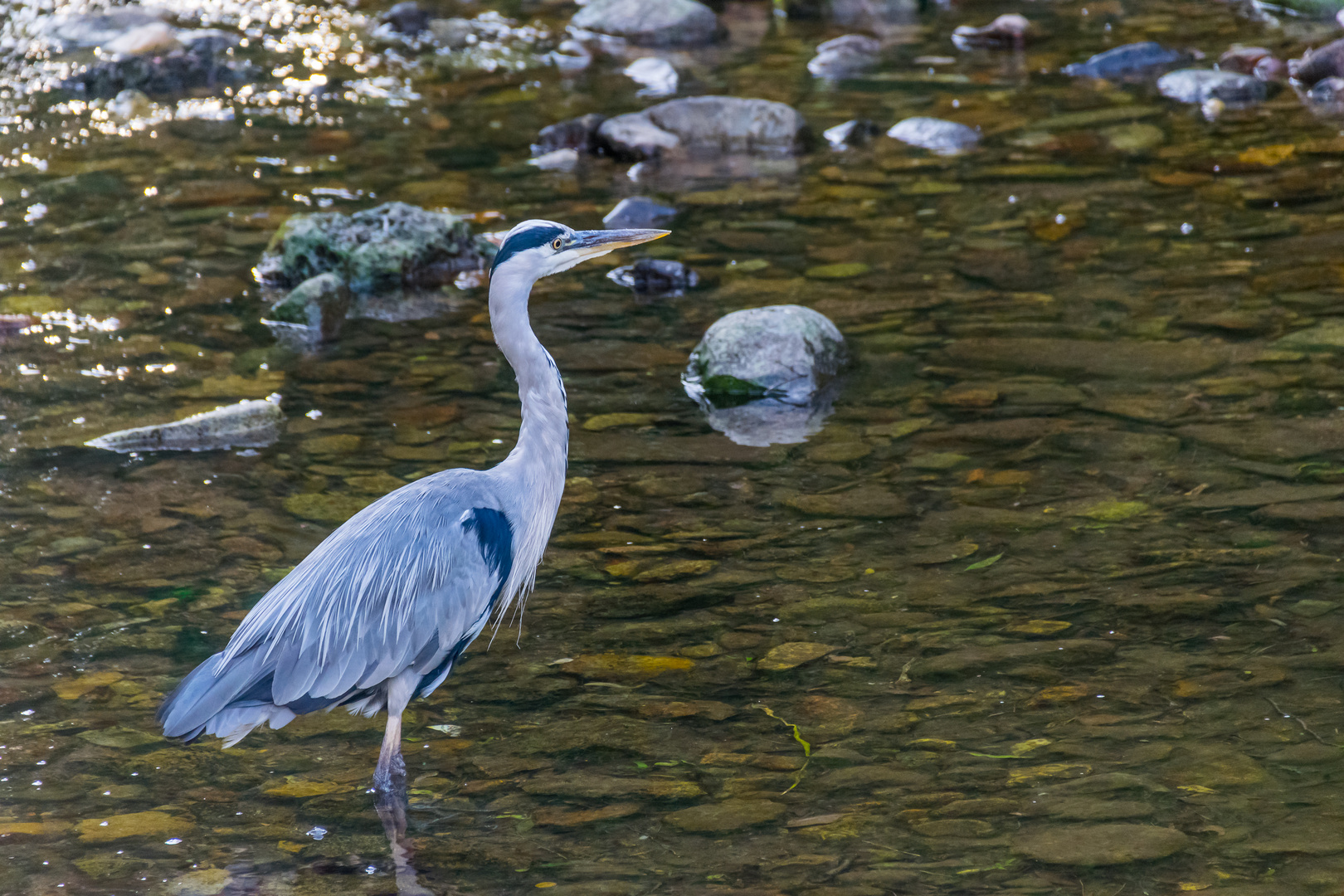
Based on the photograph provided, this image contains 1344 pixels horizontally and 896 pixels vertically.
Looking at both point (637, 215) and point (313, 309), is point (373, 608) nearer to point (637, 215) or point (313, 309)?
point (313, 309)

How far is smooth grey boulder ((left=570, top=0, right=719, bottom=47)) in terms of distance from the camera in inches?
569

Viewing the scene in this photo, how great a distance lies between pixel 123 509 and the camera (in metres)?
6.10

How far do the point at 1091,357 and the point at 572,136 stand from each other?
18.2 ft

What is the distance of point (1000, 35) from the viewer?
44.8 ft

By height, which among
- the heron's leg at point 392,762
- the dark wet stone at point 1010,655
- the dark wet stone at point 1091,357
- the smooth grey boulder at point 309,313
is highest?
the smooth grey boulder at point 309,313

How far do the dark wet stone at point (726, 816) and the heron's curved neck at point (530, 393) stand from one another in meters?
1.19

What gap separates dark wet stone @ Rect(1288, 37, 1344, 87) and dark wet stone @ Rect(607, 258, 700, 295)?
6358 mm

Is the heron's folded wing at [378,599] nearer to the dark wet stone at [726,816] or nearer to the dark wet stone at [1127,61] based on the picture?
the dark wet stone at [726,816]

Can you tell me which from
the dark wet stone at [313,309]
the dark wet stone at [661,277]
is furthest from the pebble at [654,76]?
the dark wet stone at [313,309]

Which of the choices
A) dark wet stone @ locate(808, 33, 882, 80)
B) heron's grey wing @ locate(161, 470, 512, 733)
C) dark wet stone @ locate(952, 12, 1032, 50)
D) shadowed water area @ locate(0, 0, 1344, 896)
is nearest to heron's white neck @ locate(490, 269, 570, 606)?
heron's grey wing @ locate(161, 470, 512, 733)

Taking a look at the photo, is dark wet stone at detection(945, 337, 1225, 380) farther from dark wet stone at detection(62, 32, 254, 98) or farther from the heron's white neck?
dark wet stone at detection(62, 32, 254, 98)

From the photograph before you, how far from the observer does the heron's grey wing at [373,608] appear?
4.19 meters

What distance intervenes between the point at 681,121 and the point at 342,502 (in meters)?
6.17

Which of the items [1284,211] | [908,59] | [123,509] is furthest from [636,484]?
[908,59]
